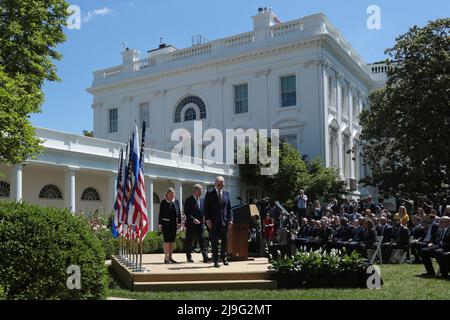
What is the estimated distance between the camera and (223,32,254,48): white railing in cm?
3988

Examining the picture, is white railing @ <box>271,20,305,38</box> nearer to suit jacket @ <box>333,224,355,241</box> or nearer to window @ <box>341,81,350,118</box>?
window @ <box>341,81,350,118</box>

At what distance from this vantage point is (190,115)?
140ft

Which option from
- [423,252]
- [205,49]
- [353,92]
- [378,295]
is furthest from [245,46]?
[378,295]

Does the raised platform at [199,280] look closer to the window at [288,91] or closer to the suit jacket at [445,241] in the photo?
the suit jacket at [445,241]

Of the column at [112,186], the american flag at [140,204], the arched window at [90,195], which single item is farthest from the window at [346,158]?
the american flag at [140,204]

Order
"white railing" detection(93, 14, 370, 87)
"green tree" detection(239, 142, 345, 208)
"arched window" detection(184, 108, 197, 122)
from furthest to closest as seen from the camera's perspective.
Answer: "arched window" detection(184, 108, 197, 122), "white railing" detection(93, 14, 370, 87), "green tree" detection(239, 142, 345, 208)

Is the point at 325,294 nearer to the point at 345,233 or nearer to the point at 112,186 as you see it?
the point at 345,233

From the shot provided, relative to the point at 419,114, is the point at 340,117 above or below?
above

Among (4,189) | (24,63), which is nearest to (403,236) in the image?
(24,63)

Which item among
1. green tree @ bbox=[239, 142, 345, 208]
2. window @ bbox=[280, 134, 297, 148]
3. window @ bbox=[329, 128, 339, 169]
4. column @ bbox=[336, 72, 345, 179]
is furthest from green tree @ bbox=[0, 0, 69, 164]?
column @ bbox=[336, 72, 345, 179]

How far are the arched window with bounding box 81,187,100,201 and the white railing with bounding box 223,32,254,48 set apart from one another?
15.8 meters

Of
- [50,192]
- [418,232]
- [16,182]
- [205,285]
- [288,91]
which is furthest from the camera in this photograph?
[288,91]

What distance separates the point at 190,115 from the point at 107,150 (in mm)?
14204
